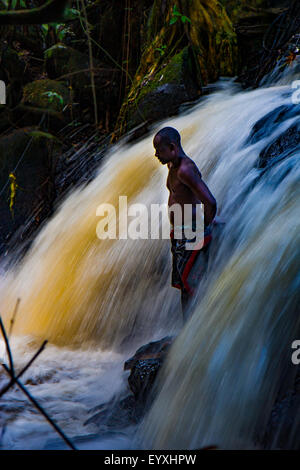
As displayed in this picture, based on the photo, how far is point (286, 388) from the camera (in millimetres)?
2312

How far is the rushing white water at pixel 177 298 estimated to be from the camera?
2605 millimetres

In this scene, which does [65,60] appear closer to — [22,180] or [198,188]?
[22,180]

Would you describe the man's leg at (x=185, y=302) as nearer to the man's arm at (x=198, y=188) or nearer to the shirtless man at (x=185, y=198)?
the shirtless man at (x=185, y=198)

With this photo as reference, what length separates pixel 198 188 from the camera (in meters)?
3.49

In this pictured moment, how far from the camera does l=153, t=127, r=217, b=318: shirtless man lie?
3.52m

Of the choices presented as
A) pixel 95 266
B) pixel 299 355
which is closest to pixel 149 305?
pixel 95 266

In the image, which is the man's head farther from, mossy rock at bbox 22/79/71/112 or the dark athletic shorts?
mossy rock at bbox 22/79/71/112

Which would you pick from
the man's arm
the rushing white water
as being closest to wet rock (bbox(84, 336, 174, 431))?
the rushing white water

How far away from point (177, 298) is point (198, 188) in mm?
1133

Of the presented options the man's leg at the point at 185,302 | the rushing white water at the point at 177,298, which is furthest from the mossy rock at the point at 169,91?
the man's leg at the point at 185,302

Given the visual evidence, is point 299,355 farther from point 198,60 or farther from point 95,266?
point 198,60

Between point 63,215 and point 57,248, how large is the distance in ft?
2.69

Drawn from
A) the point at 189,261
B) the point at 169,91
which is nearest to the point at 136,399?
the point at 189,261

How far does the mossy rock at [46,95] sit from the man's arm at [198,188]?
5.06m
